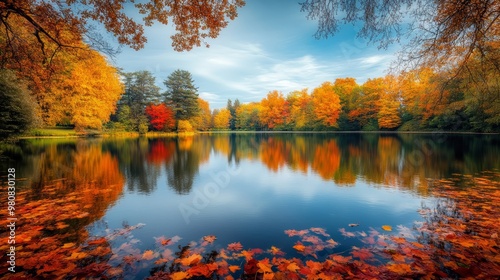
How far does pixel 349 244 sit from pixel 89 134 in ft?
137

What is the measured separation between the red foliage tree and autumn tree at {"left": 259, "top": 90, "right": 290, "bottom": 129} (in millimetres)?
28224

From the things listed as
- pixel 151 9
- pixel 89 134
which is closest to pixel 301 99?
pixel 89 134

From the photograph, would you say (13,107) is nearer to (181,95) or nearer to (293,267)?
(293,267)

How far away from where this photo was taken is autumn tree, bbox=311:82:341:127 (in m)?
52.1

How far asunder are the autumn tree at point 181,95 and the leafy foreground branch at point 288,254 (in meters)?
48.0

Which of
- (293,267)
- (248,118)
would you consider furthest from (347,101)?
(293,267)

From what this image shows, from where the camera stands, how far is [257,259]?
4008mm

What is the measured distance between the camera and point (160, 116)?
4822 cm

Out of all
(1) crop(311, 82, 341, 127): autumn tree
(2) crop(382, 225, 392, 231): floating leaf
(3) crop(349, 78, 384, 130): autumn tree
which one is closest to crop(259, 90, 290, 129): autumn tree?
(1) crop(311, 82, 341, 127): autumn tree

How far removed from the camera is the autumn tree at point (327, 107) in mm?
52062

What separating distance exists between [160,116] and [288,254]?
4798 centimetres

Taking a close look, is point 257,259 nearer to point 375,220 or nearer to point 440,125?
point 375,220

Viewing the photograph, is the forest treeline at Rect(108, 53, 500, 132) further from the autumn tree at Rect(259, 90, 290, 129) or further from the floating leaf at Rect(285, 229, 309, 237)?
the floating leaf at Rect(285, 229, 309, 237)

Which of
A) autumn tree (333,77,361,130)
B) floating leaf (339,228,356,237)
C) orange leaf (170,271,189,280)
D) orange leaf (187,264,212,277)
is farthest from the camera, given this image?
autumn tree (333,77,361,130)
